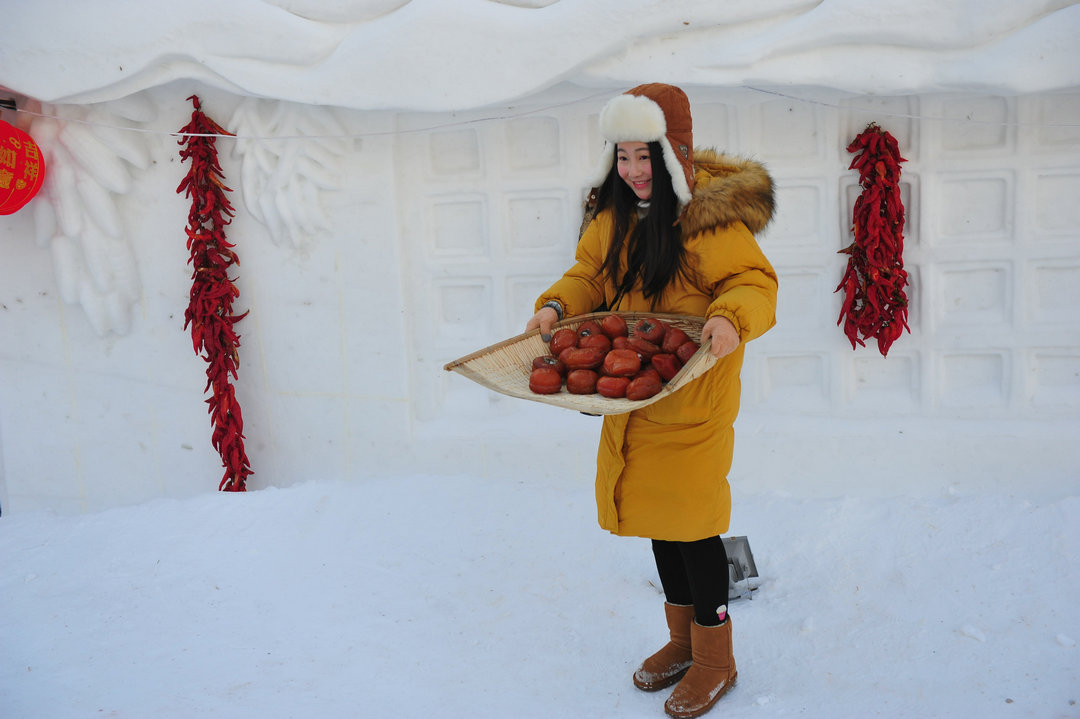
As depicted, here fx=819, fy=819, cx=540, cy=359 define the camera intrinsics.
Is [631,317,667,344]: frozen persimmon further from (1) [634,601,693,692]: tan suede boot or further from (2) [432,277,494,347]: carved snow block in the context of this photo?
(2) [432,277,494,347]: carved snow block

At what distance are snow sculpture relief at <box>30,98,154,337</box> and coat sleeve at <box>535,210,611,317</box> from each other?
8.00 feet

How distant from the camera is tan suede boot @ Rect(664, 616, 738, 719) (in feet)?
7.00

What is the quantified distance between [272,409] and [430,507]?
3.10 ft

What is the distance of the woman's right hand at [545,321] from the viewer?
7.16 ft

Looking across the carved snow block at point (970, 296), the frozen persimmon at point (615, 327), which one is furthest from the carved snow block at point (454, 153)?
the carved snow block at point (970, 296)

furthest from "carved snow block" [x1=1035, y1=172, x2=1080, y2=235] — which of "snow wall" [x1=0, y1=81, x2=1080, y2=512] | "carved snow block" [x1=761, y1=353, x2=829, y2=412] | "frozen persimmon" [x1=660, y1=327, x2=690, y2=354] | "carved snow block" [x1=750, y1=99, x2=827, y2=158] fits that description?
"frozen persimmon" [x1=660, y1=327, x2=690, y2=354]

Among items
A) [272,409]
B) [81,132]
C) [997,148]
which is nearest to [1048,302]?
[997,148]

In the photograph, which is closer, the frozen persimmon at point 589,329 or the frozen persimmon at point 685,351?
the frozen persimmon at point 685,351

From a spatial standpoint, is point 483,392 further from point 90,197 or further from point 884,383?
point 90,197

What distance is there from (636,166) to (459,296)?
68.9 inches

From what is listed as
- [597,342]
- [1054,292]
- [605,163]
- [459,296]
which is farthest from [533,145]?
Answer: [1054,292]

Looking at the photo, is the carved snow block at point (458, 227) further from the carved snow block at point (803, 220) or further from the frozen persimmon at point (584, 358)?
the frozen persimmon at point (584, 358)

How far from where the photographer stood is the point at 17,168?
11.5ft

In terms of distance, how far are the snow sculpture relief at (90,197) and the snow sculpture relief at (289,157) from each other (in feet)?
1.72
